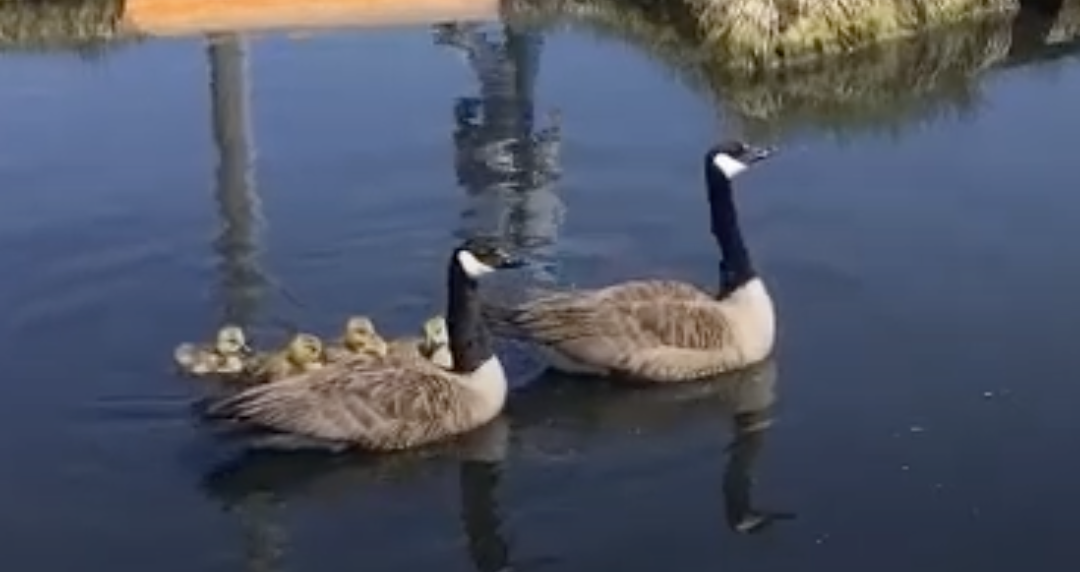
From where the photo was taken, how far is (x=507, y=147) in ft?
42.8

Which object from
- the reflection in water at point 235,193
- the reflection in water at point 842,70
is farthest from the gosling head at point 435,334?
the reflection in water at point 842,70

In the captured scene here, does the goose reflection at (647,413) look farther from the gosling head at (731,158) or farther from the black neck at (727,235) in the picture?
the gosling head at (731,158)

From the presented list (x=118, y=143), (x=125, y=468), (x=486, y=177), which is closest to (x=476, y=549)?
Result: (x=125, y=468)

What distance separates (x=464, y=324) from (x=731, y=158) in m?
1.73

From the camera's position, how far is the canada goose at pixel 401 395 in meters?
9.13

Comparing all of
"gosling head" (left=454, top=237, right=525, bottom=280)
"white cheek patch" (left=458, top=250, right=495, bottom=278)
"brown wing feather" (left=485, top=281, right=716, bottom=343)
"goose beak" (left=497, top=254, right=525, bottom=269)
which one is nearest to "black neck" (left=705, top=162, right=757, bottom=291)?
"brown wing feather" (left=485, top=281, right=716, bottom=343)

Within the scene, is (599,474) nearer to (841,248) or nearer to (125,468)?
(125,468)

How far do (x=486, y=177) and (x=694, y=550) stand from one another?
444 cm

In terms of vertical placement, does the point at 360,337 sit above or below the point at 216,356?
above

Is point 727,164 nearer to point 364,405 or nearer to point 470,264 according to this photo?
point 470,264

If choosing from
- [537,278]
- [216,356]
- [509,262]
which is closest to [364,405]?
[216,356]

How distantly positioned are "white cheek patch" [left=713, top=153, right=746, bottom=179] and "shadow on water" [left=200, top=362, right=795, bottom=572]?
100 centimetres

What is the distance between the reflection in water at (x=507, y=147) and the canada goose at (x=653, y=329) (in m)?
1.02

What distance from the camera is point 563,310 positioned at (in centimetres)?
1002
